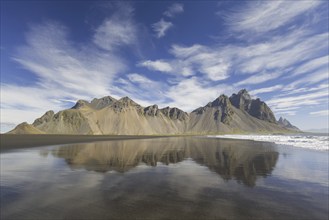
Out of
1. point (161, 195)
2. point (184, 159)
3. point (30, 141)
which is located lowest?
point (161, 195)

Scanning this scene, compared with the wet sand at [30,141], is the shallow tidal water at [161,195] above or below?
below

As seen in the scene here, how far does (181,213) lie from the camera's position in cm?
895

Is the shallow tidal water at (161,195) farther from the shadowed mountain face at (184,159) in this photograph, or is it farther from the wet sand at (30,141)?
the wet sand at (30,141)

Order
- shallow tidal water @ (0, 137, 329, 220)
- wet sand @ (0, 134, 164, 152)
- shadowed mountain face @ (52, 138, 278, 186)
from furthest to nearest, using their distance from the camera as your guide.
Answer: wet sand @ (0, 134, 164, 152) < shadowed mountain face @ (52, 138, 278, 186) < shallow tidal water @ (0, 137, 329, 220)

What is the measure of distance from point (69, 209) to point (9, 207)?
248 centimetres

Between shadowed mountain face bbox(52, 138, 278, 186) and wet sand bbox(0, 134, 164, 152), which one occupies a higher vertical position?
wet sand bbox(0, 134, 164, 152)

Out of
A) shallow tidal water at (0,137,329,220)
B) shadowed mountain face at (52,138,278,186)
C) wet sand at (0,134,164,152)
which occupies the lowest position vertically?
shallow tidal water at (0,137,329,220)

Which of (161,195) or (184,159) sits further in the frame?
(184,159)

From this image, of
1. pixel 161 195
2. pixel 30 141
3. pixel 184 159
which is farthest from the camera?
pixel 30 141

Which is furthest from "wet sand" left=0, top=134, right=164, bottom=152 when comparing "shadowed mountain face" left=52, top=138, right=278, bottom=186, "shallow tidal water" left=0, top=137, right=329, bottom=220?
"shallow tidal water" left=0, top=137, right=329, bottom=220

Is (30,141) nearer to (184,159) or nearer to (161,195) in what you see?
(184,159)

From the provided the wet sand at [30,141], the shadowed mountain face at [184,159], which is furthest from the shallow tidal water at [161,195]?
the wet sand at [30,141]

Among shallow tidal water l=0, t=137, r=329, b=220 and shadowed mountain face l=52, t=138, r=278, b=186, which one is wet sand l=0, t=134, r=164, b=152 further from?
shallow tidal water l=0, t=137, r=329, b=220

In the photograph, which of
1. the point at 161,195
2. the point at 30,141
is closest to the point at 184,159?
the point at 161,195
